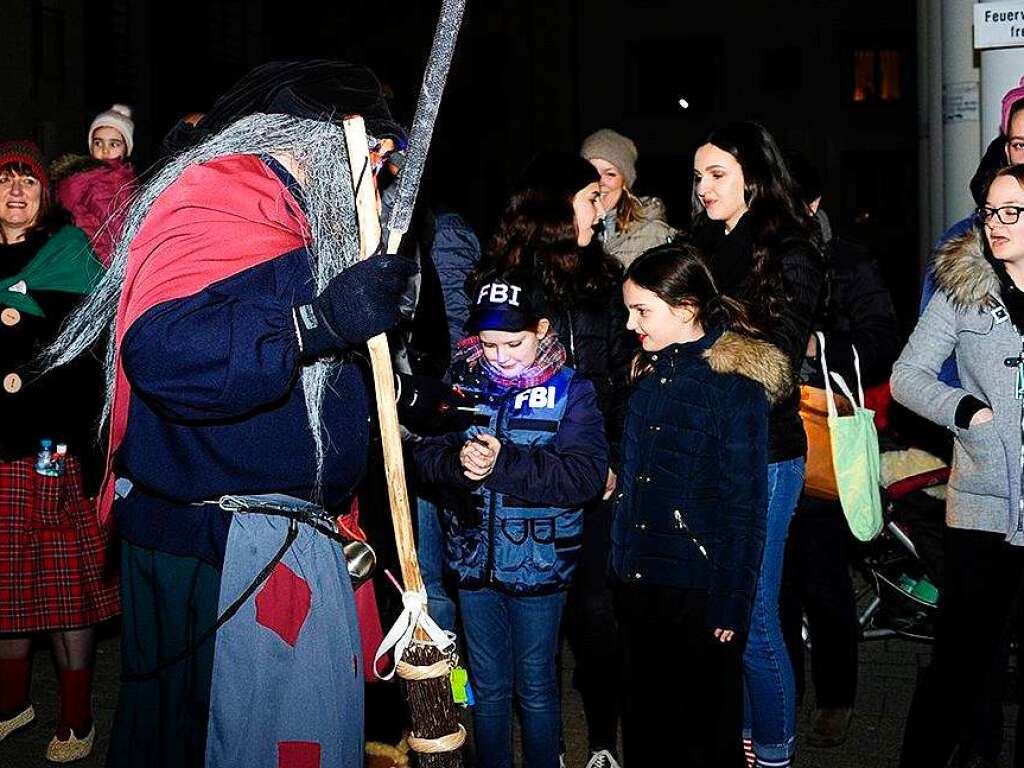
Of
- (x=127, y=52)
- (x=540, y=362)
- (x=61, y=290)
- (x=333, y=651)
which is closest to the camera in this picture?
(x=333, y=651)

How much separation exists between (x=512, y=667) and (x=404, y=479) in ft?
5.73

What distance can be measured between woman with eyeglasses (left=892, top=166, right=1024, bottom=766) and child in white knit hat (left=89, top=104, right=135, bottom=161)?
14.0 ft

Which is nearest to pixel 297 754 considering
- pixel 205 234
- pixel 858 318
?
pixel 205 234

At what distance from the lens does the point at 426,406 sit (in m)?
3.61

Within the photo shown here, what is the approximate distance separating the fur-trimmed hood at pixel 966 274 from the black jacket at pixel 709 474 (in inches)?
24.7

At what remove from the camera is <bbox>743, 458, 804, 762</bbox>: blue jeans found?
4727mm

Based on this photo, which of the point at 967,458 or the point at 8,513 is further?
the point at 8,513

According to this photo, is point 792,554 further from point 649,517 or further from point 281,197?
point 281,197

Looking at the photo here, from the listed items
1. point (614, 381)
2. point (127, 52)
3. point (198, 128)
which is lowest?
point (614, 381)

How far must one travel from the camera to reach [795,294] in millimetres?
4785

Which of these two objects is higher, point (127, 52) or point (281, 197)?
point (127, 52)

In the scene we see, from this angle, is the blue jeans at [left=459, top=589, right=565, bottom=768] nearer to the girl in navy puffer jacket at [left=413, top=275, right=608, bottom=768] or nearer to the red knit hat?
the girl in navy puffer jacket at [left=413, top=275, right=608, bottom=768]

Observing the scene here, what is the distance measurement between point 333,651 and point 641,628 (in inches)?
61.5

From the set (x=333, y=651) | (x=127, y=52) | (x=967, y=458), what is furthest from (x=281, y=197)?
(x=127, y=52)
